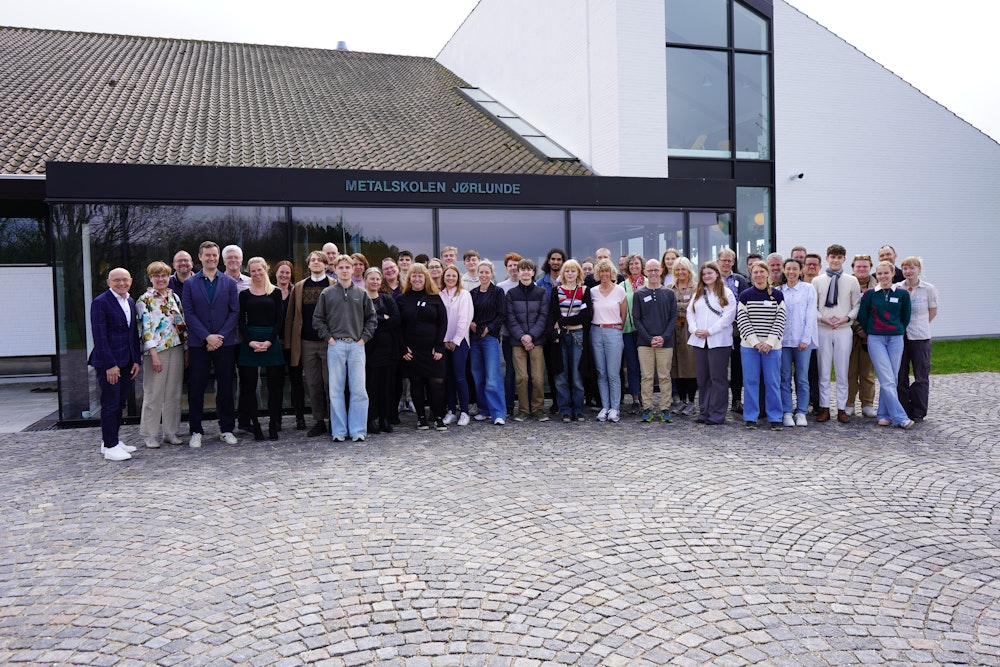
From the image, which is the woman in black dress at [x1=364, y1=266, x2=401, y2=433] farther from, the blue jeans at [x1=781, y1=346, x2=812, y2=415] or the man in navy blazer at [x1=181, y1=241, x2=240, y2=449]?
the blue jeans at [x1=781, y1=346, x2=812, y2=415]

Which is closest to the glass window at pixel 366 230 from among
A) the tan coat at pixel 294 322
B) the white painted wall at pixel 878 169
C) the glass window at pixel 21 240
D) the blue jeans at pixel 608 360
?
the tan coat at pixel 294 322

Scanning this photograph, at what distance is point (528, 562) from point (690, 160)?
585 inches

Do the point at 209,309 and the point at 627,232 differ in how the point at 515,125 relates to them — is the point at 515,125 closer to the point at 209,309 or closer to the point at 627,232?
the point at 627,232

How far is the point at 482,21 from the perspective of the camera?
2436 centimetres

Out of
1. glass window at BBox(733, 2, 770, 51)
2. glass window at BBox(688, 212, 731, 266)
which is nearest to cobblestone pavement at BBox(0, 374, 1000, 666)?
glass window at BBox(688, 212, 731, 266)

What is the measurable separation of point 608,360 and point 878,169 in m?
15.4

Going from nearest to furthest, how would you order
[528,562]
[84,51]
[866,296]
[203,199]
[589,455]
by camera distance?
[528,562] → [589,455] → [866,296] → [203,199] → [84,51]

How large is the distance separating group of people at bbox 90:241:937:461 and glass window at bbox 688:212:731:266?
85.6 inches

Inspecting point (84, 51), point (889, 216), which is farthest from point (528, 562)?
point (84, 51)

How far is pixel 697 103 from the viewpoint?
17094 mm

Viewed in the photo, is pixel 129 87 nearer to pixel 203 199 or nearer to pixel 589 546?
pixel 203 199

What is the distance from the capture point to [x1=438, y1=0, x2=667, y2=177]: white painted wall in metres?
16.3

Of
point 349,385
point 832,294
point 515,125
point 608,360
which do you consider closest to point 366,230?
point 349,385

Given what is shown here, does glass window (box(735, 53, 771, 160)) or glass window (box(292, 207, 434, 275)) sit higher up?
glass window (box(735, 53, 771, 160))
